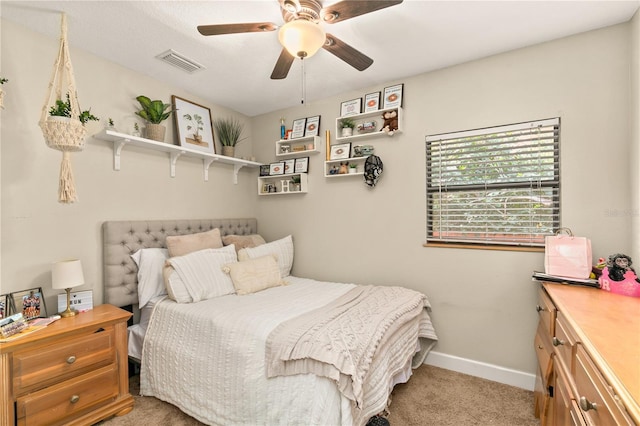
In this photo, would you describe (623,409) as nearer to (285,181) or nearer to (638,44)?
(638,44)

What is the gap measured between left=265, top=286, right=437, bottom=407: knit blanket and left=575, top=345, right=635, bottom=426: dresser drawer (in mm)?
859

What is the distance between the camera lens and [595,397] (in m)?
0.95

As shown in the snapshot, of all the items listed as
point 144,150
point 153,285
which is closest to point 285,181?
point 144,150

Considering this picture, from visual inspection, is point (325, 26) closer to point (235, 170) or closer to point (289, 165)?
point (289, 165)

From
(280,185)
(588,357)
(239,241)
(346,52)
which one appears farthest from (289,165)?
(588,357)

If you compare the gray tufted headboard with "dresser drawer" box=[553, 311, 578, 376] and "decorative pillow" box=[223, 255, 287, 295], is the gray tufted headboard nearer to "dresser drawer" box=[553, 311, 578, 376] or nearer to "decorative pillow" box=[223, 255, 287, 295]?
"decorative pillow" box=[223, 255, 287, 295]

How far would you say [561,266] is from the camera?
2006 mm

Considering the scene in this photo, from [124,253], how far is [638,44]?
3.82 metres

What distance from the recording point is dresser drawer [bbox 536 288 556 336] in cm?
161

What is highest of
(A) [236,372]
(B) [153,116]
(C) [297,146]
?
(B) [153,116]

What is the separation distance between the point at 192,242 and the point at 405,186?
2.01 meters

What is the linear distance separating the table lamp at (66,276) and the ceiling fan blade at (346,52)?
2130 mm

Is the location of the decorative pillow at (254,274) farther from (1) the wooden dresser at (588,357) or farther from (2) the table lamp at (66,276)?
(1) the wooden dresser at (588,357)

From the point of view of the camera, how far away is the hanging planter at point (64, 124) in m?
1.80
